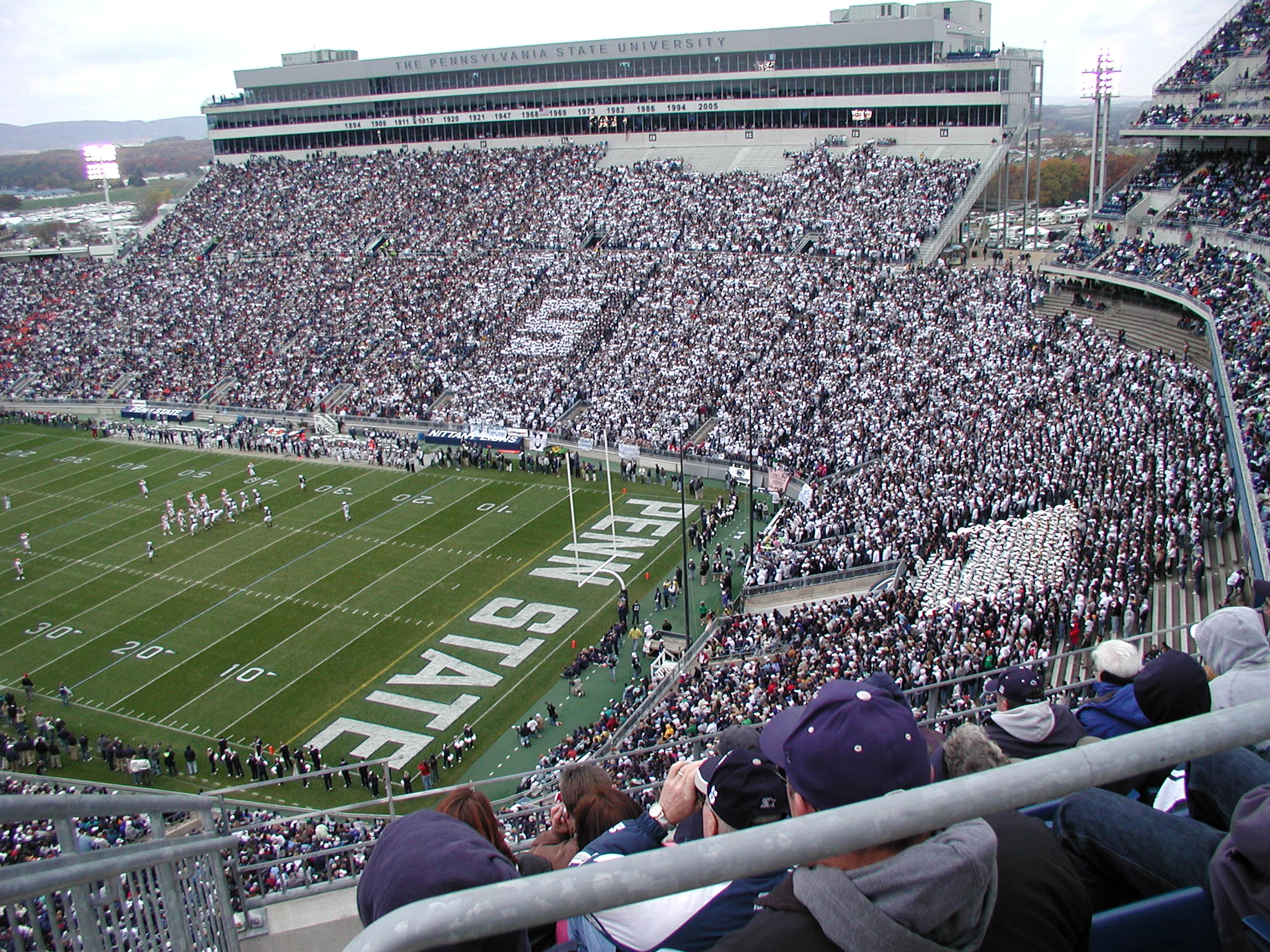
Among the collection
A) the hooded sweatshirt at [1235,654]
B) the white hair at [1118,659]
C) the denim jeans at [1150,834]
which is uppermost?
the denim jeans at [1150,834]

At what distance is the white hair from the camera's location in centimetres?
482

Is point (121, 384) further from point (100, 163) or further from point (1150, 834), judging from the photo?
point (1150, 834)

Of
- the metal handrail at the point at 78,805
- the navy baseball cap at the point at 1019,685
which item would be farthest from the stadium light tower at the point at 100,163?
the navy baseball cap at the point at 1019,685

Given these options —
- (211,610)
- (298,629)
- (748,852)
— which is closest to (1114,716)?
(748,852)

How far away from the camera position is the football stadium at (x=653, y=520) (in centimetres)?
210

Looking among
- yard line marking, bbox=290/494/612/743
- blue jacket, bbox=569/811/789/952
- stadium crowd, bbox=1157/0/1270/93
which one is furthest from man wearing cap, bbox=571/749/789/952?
stadium crowd, bbox=1157/0/1270/93

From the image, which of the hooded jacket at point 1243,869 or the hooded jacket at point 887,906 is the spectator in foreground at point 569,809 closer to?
the hooded jacket at point 887,906

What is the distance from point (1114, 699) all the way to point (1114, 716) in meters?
0.11

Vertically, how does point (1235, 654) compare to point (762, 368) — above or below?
above

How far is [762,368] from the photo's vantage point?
32469mm

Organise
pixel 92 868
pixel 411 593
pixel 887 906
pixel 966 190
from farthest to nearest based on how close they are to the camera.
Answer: pixel 966 190, pixel 411 593, pixel 92 868, pixel 887 906

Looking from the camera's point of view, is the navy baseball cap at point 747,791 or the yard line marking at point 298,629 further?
the yard line marking at point 298,629

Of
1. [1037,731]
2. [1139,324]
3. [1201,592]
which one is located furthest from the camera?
[1139,324]

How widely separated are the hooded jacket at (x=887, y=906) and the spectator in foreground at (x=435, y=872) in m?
0.55
